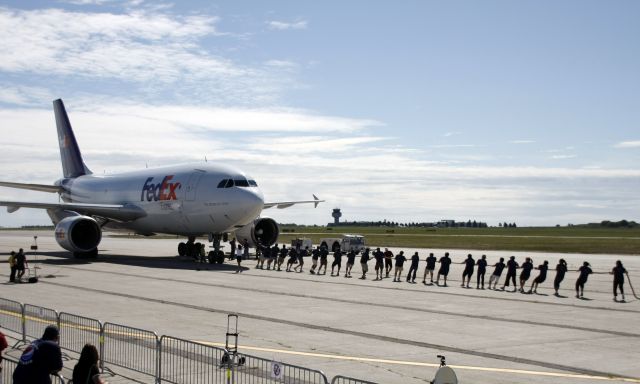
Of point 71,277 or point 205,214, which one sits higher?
point 205,214

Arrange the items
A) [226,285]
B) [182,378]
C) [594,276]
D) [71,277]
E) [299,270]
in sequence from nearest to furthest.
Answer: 1. [182,378]
2. [226,285]
3. [71,277]
4. [594,276]
5. [299,270]

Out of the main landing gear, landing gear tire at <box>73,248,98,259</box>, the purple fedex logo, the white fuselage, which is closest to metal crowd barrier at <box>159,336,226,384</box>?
the white fuselage

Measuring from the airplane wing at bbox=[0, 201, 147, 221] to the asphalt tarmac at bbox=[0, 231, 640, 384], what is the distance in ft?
37.5

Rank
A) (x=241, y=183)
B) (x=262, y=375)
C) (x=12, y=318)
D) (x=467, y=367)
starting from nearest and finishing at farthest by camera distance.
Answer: (x=262, y=375) < (x=467, y=367) < (x=12, y=318) < (x=241, y=183)

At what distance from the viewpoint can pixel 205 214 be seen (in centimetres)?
4006

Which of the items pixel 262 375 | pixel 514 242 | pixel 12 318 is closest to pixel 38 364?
pixel 262 375

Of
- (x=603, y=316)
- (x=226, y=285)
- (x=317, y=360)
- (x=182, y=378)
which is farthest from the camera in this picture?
(x=226, y=285)

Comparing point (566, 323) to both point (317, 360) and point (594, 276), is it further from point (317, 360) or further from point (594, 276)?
point (594, 276)

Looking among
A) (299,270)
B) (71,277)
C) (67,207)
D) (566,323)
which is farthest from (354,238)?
(566,323)

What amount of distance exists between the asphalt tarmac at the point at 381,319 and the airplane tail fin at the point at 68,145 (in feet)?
84.4

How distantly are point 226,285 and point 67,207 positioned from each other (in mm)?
20820

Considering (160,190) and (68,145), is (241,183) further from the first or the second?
(68,145)

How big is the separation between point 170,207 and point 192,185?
7.92 ft

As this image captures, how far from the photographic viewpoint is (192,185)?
4106cm
